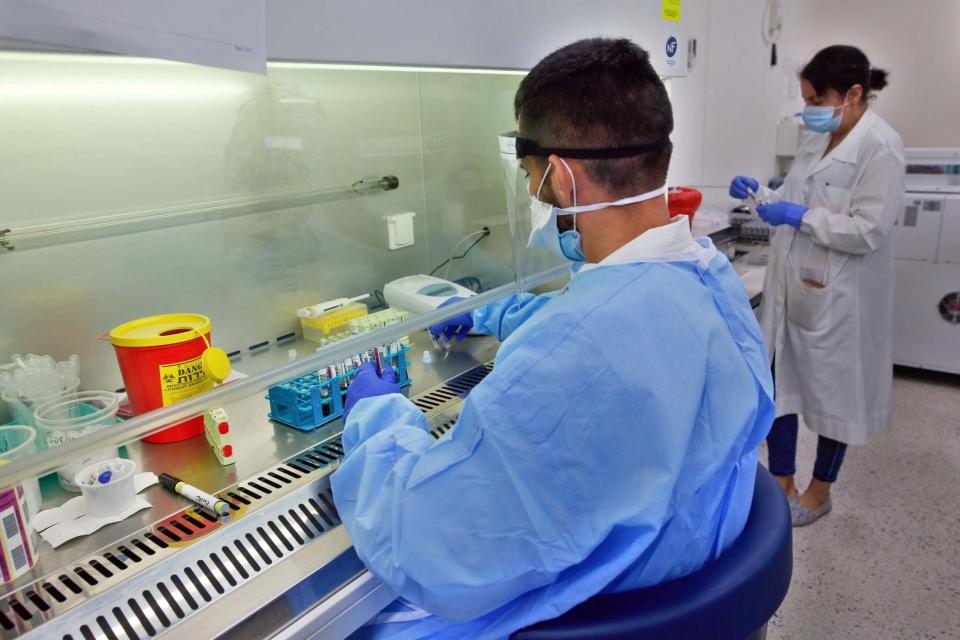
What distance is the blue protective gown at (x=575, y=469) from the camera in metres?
0.77

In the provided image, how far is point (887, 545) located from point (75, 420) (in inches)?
95.9

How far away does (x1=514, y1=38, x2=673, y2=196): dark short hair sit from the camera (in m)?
0.95

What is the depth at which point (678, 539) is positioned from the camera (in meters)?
0.83

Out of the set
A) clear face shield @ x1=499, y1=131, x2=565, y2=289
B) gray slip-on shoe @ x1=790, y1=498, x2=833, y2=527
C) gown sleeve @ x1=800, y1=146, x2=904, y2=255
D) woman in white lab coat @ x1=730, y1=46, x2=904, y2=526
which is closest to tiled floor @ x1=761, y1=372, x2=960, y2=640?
gray slip-on shoe @ x1=790, y1=498, x2=833, y2=527

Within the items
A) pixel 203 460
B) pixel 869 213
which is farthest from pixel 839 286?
pixel 203 460

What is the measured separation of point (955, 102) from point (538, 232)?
3.64 m

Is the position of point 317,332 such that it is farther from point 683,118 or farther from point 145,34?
point 683,118

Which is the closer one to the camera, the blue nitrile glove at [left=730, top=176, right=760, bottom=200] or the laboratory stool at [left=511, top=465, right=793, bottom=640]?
the laboratory stool at [left=511, top=465, right=793, bottom=640]

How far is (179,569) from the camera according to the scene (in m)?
0.85

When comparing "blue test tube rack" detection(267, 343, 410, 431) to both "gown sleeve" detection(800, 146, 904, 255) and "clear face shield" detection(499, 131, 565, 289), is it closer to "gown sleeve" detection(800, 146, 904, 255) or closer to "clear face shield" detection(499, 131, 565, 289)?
"clear face shield" detection(499, 131, 565, 289)

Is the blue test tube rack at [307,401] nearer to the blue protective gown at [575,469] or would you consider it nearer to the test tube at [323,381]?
the test tube at [323,381]

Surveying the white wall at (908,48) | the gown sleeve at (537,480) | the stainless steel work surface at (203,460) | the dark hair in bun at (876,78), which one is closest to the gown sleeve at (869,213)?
the dark hair in bun at (876,78)

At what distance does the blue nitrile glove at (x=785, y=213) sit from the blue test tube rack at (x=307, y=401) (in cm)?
157

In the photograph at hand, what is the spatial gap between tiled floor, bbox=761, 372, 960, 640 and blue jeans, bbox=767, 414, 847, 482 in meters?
0.20
